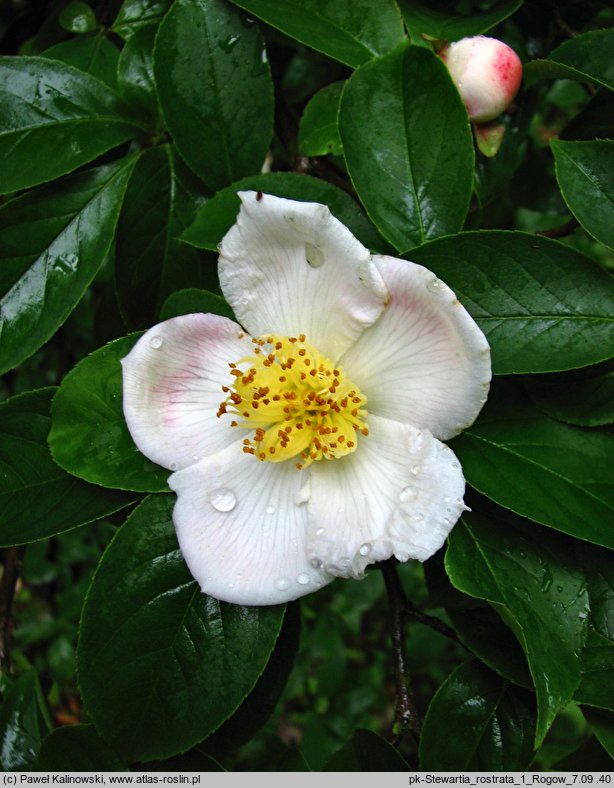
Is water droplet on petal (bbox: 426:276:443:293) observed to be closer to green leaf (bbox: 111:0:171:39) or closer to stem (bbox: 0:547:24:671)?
green leaf (bbox: 111:0:171:39)

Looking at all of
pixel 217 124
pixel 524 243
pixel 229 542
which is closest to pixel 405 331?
pixel 524 243

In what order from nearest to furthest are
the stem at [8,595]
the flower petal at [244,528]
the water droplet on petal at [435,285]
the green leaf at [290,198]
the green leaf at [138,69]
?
the water droplet on petal at [435,285]
the flower petal at [244,528]
the green leaf at [290,198]
the green leaf at [138,69]
the stem at [8,595]

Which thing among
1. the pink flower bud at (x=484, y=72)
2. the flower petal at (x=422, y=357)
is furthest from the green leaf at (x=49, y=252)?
the pink flower bud at (x=484, y=72)

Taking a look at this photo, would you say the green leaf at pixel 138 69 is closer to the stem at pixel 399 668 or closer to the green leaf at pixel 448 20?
the green leaf at pixel 448 20

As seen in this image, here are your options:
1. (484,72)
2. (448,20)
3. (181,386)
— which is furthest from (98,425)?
(448,20)

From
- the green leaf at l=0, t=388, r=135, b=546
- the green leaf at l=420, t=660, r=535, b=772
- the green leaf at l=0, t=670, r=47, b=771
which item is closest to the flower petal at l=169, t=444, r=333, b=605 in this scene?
the green leaf at l=0, t=388, r=135, b=546

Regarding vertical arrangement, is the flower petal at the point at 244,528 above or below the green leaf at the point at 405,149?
below

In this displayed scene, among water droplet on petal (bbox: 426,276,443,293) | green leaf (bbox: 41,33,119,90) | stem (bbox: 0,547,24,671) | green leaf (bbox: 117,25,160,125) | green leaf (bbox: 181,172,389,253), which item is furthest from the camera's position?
stem (bbox: 0,547,24,671)

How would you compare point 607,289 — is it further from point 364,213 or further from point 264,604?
point 264,604
